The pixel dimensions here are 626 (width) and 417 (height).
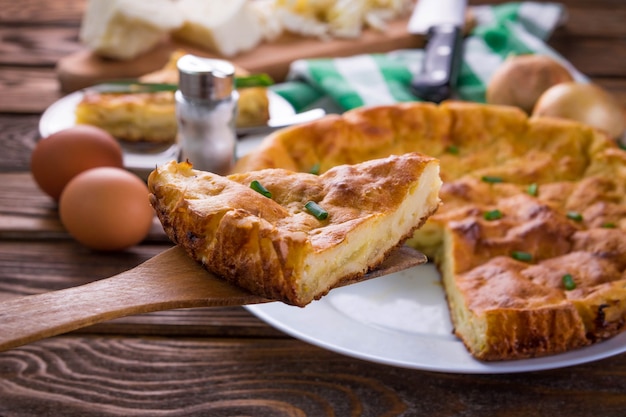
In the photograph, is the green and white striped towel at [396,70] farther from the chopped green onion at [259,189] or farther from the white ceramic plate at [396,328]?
the chopped green onion at [259,189]

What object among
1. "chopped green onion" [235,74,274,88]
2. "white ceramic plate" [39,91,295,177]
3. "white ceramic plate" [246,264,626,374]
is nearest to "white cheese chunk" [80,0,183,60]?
"white ceramic plate" [39,91,295,177]

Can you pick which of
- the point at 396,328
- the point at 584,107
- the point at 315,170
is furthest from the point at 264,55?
the point at 396,328

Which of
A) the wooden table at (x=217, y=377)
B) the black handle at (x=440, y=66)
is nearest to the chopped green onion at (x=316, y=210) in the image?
the wooden table at (x=217, y=377)

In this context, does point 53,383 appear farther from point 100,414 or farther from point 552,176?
point 552,176

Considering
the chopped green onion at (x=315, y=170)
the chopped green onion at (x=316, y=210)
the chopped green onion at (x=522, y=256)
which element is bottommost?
the chopped green onion at (x=522, y=256)

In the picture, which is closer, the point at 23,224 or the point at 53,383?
the point at 53,383

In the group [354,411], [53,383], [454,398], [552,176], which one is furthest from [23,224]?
[552,176]
